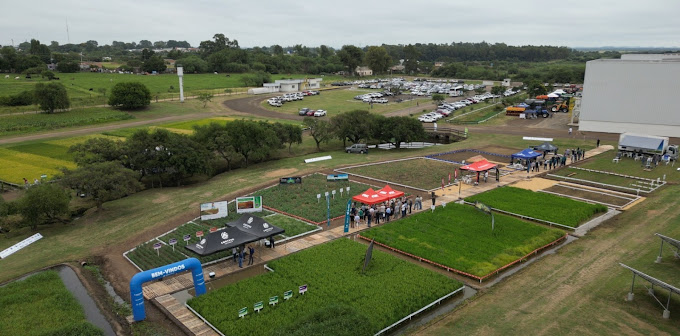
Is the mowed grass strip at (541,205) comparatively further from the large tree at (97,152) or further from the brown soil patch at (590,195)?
the large tree at (97,152)

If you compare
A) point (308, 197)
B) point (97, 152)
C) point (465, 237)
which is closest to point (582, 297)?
point (465, 237)

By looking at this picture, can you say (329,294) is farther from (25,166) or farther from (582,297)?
(25,166)

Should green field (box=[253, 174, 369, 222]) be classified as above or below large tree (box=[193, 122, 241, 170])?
below

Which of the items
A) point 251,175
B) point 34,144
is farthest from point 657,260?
point 34,144

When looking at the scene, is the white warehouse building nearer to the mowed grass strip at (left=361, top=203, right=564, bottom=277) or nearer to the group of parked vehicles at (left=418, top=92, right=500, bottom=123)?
the group of parked vehicles at (left=418, top=92, right=500, bottom=123)

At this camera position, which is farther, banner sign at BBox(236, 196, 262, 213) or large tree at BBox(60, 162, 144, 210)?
banner sign at BBox(236, 196, 262, 213)

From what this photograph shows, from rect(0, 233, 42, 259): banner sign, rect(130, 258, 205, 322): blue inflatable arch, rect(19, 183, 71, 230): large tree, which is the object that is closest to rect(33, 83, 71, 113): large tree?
rect(19, 183, 71, 230): large tree

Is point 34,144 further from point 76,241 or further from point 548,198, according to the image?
point 548,198
